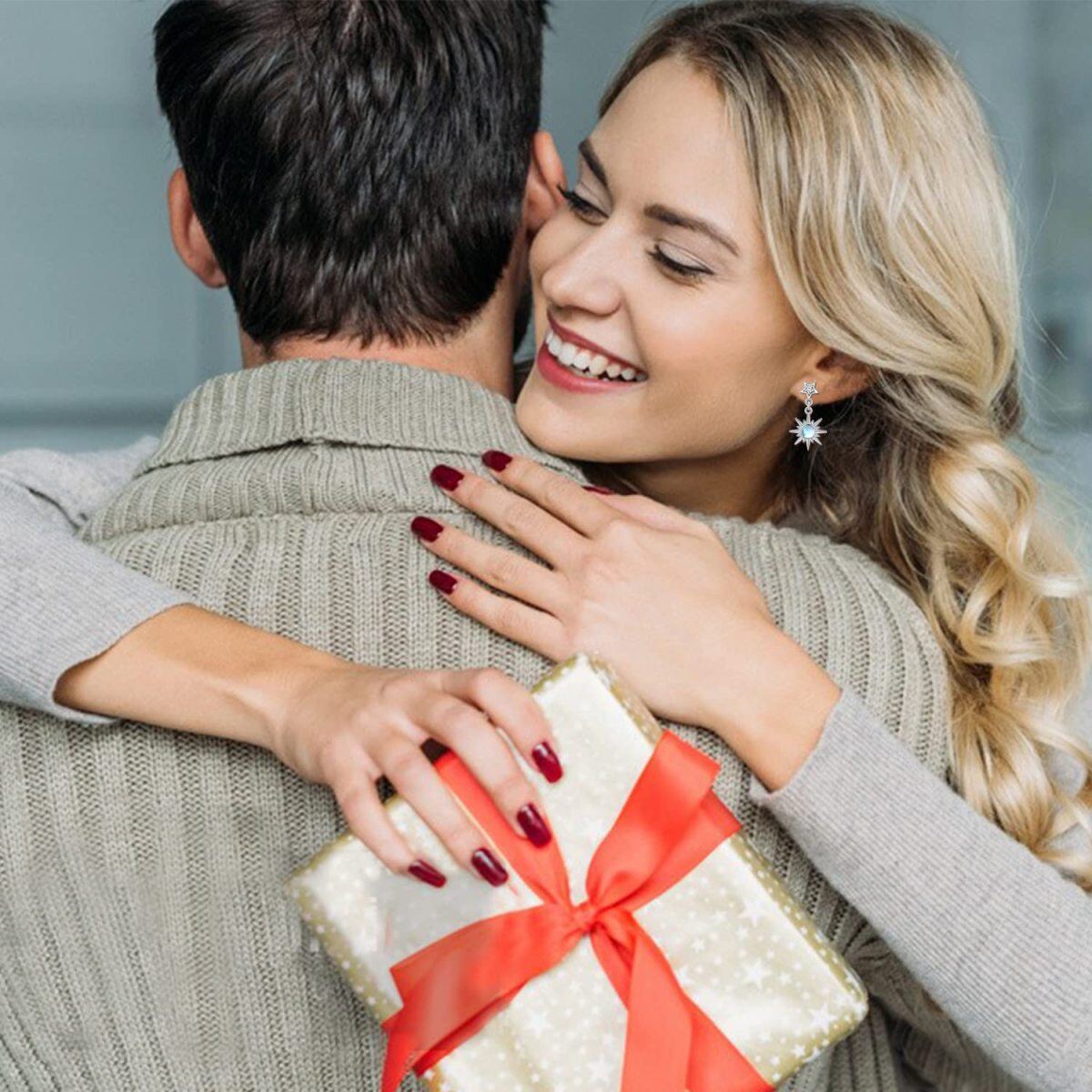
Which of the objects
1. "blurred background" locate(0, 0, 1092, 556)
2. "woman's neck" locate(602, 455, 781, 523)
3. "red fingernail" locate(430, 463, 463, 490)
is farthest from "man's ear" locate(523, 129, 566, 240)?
"blurred background" locate(0, 0, 1092, 556)

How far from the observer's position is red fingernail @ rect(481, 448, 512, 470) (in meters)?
1.12

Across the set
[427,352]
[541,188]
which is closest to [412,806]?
[427,352]

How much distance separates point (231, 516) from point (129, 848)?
23cm

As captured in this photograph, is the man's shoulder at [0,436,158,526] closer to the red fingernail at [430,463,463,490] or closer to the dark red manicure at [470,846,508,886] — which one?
the red fingernail at [430,463,463,490]

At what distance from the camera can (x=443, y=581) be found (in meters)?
1.01

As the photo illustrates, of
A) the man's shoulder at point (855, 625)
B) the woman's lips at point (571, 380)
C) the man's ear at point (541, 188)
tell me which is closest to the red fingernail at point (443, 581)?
the man's shoulder at point (855, 625)

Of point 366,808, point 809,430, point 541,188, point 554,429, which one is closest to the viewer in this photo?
point 366,808

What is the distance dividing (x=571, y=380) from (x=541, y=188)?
0.18 meters

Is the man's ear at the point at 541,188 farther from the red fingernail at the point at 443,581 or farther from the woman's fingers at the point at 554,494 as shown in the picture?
the red fingernail at the point at 443,581

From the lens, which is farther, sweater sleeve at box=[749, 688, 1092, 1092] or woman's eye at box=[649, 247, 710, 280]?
woman's eye at box=[649, 247, 710, 280]

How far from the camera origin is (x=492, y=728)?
0.91 m

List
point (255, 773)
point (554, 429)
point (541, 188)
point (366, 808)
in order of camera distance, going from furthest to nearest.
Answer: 1. point (541, 188)
2. point (554, 429)
3. point (255, 773)
4. point (366, 808)

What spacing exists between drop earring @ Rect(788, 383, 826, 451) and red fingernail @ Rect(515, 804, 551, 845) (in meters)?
0.64

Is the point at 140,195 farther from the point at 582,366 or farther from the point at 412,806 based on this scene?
the point at 412,806
